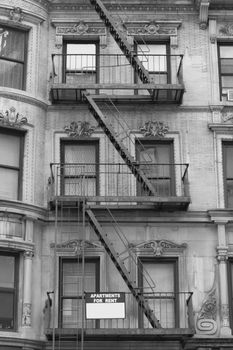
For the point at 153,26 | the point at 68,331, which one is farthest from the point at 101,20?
the point at 68,331

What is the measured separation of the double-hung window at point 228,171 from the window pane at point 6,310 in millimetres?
6593

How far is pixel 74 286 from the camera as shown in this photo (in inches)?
835

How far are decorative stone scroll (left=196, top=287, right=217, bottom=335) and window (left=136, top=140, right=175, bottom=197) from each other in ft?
10.6

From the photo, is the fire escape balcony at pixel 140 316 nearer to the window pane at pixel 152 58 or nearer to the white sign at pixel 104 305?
the white sign at pixel 104 305

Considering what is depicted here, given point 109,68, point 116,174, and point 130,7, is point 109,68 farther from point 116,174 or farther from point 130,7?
point 116,174

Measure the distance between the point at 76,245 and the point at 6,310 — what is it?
2.60 meters

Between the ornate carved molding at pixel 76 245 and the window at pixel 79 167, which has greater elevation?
the window at pixel 79 167

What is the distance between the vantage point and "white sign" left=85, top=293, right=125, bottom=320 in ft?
65.6

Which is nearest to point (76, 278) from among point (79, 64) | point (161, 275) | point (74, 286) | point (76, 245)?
point (74, 286)

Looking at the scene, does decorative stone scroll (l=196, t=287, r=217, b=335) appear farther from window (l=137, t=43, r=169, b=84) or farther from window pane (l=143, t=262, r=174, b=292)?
window (l=137, t=43, r=169, b=84)

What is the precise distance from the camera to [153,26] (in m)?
23.9

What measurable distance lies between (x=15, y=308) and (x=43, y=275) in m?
1.21

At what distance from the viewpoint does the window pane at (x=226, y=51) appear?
23.9 m

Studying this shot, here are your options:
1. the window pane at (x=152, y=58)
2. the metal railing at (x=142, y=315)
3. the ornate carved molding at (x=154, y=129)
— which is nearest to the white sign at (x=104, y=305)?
the metal railing at (x=142, y=315)
